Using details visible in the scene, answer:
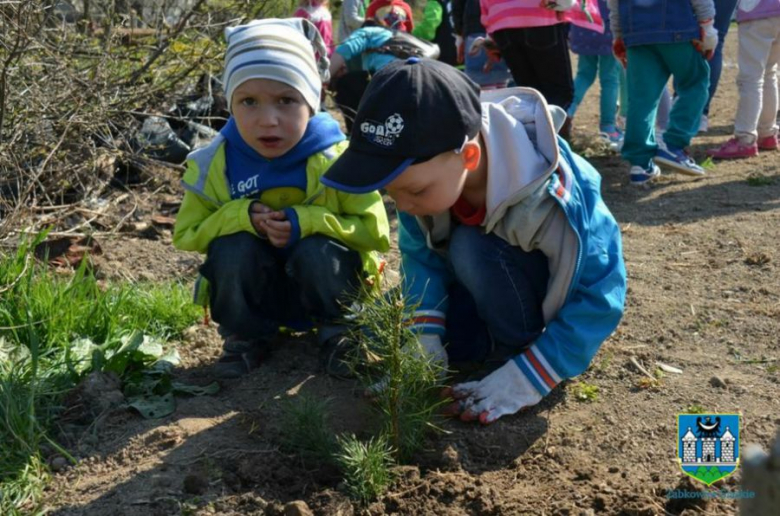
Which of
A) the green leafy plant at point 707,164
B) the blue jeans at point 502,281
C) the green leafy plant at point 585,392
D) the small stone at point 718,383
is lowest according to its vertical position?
the green leafy plant at point 707,164

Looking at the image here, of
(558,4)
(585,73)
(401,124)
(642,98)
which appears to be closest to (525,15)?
(558,4)

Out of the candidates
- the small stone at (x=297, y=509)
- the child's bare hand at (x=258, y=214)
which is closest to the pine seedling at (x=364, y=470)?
the small stone at (x=297, y=509)

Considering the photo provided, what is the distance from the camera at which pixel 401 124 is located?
2.46 m

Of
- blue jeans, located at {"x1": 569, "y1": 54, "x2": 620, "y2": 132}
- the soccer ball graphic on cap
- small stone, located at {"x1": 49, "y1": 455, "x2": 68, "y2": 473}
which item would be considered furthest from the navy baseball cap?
blue jeans, located at {"x1": 569, "y1": 54, "x2": 620, "y2": 132}

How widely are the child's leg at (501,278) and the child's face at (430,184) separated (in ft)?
0.99

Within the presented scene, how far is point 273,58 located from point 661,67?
11.1ft

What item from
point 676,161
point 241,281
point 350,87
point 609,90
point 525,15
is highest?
point 525,15

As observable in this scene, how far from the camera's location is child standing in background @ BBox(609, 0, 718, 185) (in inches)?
218

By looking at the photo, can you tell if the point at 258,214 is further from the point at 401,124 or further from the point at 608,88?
the point at 608,88

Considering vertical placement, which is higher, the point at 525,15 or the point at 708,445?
the point at 525,15

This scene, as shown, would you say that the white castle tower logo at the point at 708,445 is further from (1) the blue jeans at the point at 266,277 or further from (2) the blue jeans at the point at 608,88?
(2) the blue jeans at the point at 608,88

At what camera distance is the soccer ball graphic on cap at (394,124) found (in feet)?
→ 8.05

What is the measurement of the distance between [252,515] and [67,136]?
2.61 m

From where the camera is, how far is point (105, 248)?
15.1 ft
